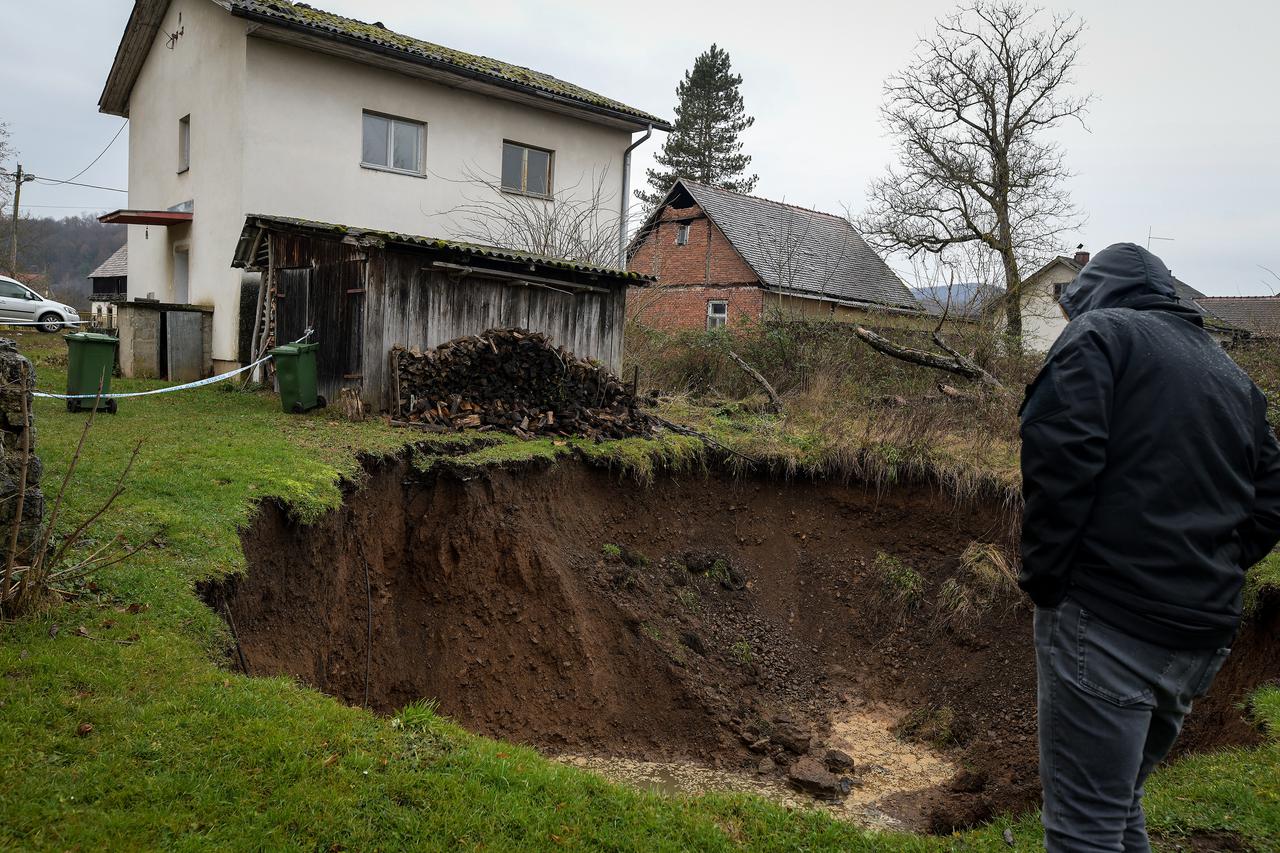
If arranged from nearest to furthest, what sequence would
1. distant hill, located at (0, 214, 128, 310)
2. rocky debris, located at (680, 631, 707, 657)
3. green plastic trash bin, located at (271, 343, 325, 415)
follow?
1. rocky debris, located at (680, 631, 707, 657)
2. green plastic trash bin, located at (271, 343, 325, 415)
3. distant hill, located at (0, 214, 128, 310)

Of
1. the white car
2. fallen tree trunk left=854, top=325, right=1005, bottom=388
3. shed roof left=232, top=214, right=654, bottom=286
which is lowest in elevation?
fallen tree trunk left=854, top=325, right=1005, bottom=388

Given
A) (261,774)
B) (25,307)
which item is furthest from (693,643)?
(25,307)

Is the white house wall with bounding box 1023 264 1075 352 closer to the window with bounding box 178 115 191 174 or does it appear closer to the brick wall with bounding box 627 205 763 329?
the brick wall with bounding box 627 205 763 329

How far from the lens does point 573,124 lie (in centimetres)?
1897

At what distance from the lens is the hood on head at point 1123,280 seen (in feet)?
9.88

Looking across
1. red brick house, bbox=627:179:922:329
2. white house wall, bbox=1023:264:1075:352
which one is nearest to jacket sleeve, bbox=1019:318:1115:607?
red brick house, bbox=627:179:922:329

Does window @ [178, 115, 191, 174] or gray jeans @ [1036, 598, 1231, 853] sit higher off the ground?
window @ [178, 115, 191, 174]

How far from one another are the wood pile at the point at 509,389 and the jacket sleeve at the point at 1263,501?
830 cm

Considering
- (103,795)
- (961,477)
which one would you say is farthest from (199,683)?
(961,477)

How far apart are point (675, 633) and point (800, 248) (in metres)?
20.4

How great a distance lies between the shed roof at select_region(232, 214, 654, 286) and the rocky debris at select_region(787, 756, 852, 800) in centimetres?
765

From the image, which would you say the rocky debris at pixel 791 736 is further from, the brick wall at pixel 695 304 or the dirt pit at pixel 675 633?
the brick wall at pixel 695 304

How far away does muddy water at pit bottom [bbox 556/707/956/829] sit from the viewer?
269 inches

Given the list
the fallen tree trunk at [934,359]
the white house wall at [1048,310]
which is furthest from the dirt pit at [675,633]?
the white house wall at [1048,310]
